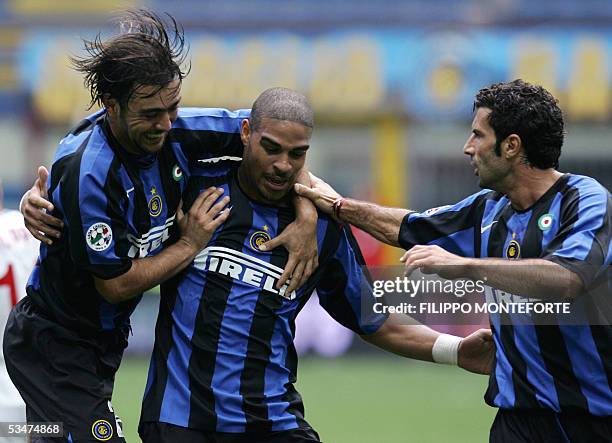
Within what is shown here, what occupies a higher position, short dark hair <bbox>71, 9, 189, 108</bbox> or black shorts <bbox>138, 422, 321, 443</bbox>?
short dark hair <bbox>71, 9, 189, 108</bbox>

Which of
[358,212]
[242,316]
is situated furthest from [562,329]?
[242,316]

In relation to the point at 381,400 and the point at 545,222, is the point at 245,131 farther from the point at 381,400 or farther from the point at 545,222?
the point at 381,400

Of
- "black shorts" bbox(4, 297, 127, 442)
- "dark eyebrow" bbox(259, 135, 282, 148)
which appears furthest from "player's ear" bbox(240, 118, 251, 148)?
"black shorts" bbox(4, 297, 127, 442)

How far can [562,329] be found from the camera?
4.98 m

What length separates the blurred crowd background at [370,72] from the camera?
63.8 ft

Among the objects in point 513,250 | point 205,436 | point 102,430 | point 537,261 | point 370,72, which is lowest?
point 102,430

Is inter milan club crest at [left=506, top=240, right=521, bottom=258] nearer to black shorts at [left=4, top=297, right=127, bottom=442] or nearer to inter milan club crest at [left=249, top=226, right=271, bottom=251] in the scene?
inter milan club crest at [left=249, top=226, right=271, bottom=251]

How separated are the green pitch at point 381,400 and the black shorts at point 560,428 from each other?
496cm

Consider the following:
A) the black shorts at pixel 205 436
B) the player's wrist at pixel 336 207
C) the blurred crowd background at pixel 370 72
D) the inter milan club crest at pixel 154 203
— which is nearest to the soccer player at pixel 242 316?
the black shorts at pixel 205 436

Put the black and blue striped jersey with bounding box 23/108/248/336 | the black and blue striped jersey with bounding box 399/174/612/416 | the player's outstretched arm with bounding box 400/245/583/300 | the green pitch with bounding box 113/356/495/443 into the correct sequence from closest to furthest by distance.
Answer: the player's outstretched arm with bounding box 400/245/583/300
the black and blue striped jersey with bounding box 399/174/612/416
the black and blue striped jersey with bounding box 23/108/248/336
the green pitch with bounding box 113/356/495/443

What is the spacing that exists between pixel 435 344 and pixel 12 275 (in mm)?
2198

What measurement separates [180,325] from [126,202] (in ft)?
2.02

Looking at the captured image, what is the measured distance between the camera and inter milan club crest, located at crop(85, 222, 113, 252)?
4.96 m

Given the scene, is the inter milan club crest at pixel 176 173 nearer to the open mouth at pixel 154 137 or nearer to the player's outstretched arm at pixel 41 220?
the open mouth at pixel 154 137
